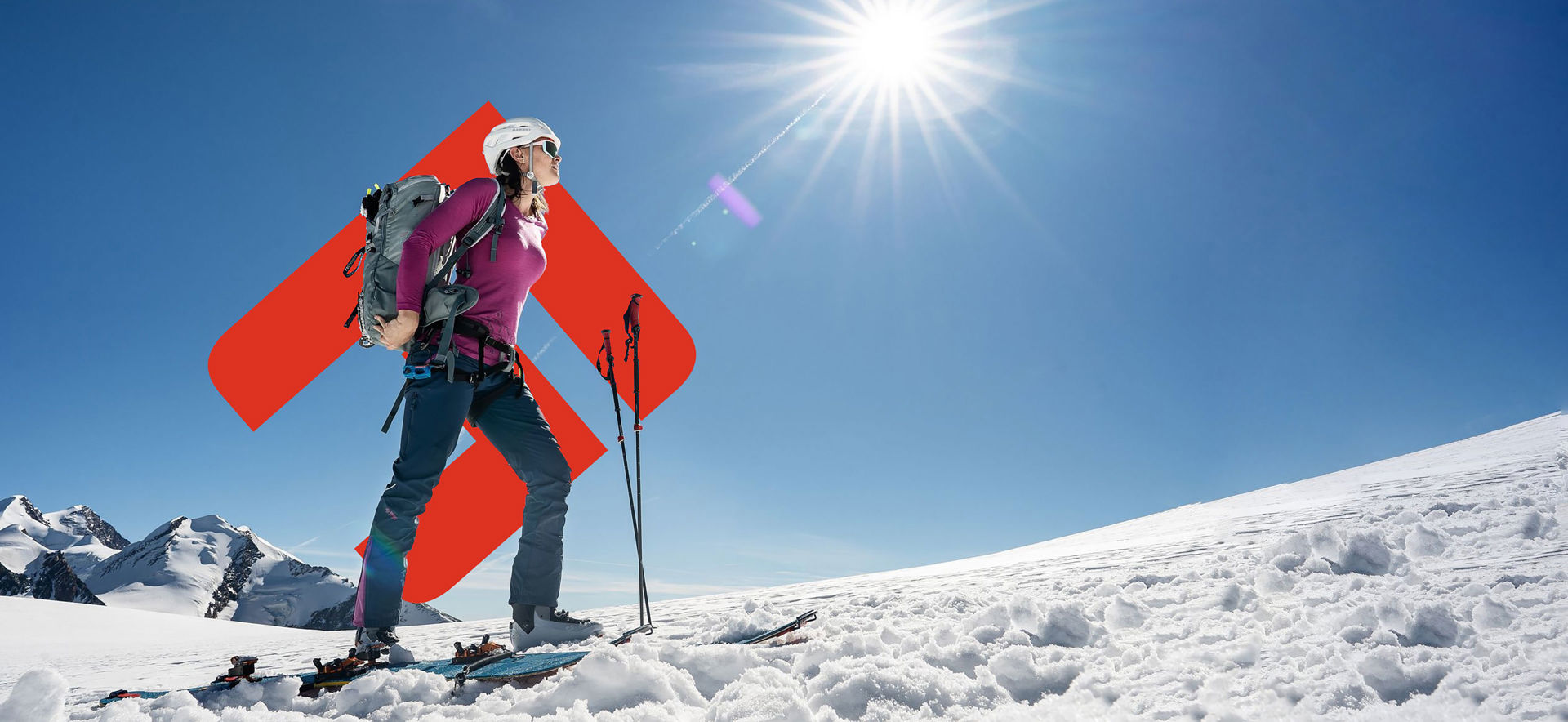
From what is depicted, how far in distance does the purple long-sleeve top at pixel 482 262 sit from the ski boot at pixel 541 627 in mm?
1384

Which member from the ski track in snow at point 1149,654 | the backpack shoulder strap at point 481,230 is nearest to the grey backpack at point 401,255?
the backpack shoulder strap at point 481,230

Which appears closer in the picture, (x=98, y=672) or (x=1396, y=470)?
(x=98, y=672)

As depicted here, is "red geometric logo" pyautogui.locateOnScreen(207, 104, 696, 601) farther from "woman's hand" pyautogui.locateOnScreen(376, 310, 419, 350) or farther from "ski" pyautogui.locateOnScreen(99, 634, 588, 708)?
"ski" pyautogui.locateOnScreen(99, 634, 588, 708)

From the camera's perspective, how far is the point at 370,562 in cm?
308

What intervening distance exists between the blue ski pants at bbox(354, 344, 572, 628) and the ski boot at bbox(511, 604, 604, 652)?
1.9 inches

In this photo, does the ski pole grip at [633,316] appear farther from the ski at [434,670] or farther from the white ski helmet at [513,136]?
the ski at [434,670]

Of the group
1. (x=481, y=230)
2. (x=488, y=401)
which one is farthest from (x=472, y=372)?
(x=481, y=230)

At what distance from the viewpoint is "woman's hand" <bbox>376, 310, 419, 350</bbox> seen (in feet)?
10.7

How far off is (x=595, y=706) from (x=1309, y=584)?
2844mm

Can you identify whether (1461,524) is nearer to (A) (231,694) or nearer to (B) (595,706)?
(B) (595,706)

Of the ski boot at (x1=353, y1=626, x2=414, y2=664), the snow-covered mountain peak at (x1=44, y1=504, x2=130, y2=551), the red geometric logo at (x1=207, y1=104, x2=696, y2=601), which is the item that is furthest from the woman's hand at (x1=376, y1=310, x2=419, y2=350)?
the snow-covered mountain peak at (x1=44, y1=504, x2=130, y2=551)

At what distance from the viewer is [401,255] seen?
10.8ft

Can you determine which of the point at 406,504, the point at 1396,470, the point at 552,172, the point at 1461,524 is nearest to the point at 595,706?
the point at 406,504

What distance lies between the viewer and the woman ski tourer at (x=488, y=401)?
3121mm
